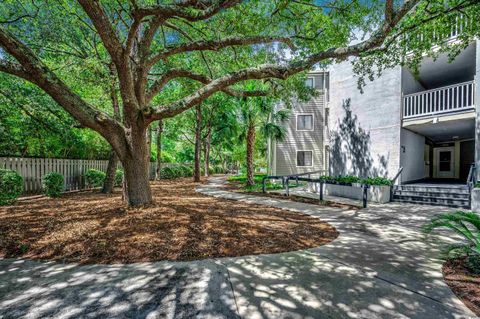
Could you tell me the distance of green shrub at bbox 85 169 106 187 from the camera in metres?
10.6

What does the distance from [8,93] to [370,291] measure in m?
11.5

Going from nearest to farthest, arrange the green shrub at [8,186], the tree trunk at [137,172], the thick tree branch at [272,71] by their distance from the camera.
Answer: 1. the thick tree branch at [272,71]
2. the tree trunk at [137,172]
3. the green shrub at [8,186]

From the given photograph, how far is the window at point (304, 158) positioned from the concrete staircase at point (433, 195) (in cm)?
848

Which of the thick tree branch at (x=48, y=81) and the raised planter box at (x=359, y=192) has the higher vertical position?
the thick tree branch at (x=48, y=81)

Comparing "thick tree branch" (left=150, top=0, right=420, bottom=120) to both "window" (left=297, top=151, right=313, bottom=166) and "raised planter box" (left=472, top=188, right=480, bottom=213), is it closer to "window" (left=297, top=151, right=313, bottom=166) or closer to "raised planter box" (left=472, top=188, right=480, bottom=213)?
"raised planter box" (left=472, top=188, right=480, bottom=213)

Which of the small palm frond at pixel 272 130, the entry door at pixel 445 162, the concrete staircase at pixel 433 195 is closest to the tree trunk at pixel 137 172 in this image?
the small palm frond at pixel 272 130

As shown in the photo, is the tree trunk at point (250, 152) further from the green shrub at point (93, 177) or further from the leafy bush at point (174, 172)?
the leafy bush at point (174, 172)

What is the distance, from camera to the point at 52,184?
8.41m

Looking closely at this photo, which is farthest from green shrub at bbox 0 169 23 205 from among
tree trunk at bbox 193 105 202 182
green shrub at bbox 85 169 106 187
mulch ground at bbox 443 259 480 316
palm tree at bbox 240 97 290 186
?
mulch ground at bbox 443 259 480 316

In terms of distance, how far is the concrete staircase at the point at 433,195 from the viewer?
27.1ft

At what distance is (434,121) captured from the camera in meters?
9.52

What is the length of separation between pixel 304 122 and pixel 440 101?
9247mm

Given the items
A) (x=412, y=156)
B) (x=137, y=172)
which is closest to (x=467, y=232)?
(x=137, y=172)

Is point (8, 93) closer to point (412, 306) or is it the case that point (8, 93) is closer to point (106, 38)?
point (106, 38)
